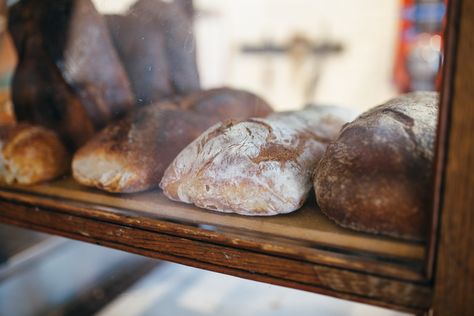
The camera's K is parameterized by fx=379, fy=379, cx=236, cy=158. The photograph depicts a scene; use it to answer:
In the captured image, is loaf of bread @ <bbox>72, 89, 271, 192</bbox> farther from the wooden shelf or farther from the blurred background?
the blurred background

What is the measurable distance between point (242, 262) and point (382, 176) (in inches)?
11.0

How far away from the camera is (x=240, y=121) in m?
0.85

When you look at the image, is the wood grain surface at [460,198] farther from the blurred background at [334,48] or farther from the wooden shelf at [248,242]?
the blurred background at [334,48]

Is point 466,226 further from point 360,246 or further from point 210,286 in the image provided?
point 210,286

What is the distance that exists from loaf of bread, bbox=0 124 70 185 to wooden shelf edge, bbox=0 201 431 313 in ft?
0.29

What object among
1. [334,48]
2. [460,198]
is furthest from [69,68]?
[334,48]

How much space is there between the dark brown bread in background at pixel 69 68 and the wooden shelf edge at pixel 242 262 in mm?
300

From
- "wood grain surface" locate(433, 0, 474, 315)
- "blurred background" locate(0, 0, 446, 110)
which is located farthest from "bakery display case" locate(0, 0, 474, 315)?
"blurred background" locate(0, 0, 446, 110)

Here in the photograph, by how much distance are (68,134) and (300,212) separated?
29.3 inches

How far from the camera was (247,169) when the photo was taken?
731mm

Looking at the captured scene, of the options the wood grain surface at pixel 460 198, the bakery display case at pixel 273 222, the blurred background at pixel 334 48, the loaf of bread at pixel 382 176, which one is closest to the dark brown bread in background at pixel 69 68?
the bakery display case at pixel 273 222

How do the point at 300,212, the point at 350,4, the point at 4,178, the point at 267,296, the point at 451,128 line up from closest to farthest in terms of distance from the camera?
the point at 451,128 → the point at 300,212 → the point at 4,178 → the point at 267,296 → the point at 350,4

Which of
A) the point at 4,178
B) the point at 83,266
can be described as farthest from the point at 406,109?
the point at 83,266

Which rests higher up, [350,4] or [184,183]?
[350,4]
